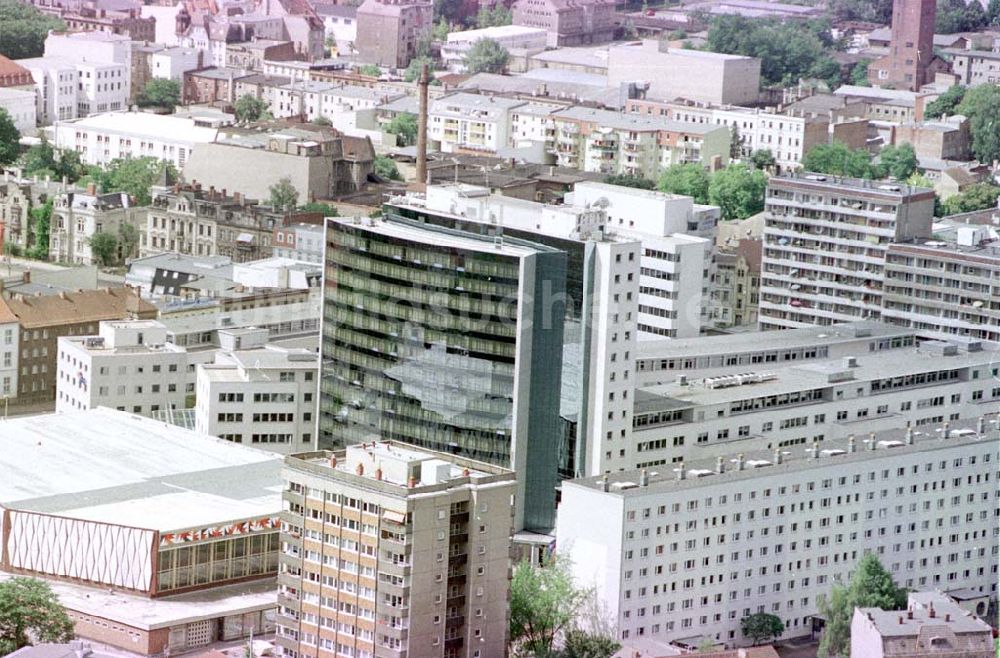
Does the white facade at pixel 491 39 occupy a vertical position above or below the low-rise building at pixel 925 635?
above

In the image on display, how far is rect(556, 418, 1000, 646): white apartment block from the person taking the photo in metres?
57.2

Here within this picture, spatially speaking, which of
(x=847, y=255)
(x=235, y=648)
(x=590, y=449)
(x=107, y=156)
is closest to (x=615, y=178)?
(x=107, y=156)

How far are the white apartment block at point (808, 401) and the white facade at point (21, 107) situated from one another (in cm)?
5547

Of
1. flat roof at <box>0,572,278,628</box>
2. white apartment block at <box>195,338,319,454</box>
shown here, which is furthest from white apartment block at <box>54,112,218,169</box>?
flat roof at <box>0,572,278,628</box>

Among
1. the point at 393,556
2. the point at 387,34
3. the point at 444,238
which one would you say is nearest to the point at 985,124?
the point at 387,34

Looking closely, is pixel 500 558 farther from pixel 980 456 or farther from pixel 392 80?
pixel 392 80

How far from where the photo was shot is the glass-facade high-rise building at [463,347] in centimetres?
6216

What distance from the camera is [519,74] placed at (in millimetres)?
136125

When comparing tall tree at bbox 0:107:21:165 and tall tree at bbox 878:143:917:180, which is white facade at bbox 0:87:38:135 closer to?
tall tree at bbox 0:107:21:165

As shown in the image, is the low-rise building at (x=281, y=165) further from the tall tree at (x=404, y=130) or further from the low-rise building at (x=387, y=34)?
the low-rise building at (x=387, y=34)

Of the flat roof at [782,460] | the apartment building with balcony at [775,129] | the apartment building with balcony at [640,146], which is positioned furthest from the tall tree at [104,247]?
the flat roof at [782,460]

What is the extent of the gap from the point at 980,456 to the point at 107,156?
186ft

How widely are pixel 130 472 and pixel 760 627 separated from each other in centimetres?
1364

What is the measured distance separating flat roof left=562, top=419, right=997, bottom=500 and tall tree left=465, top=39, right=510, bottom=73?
77.5 meters
